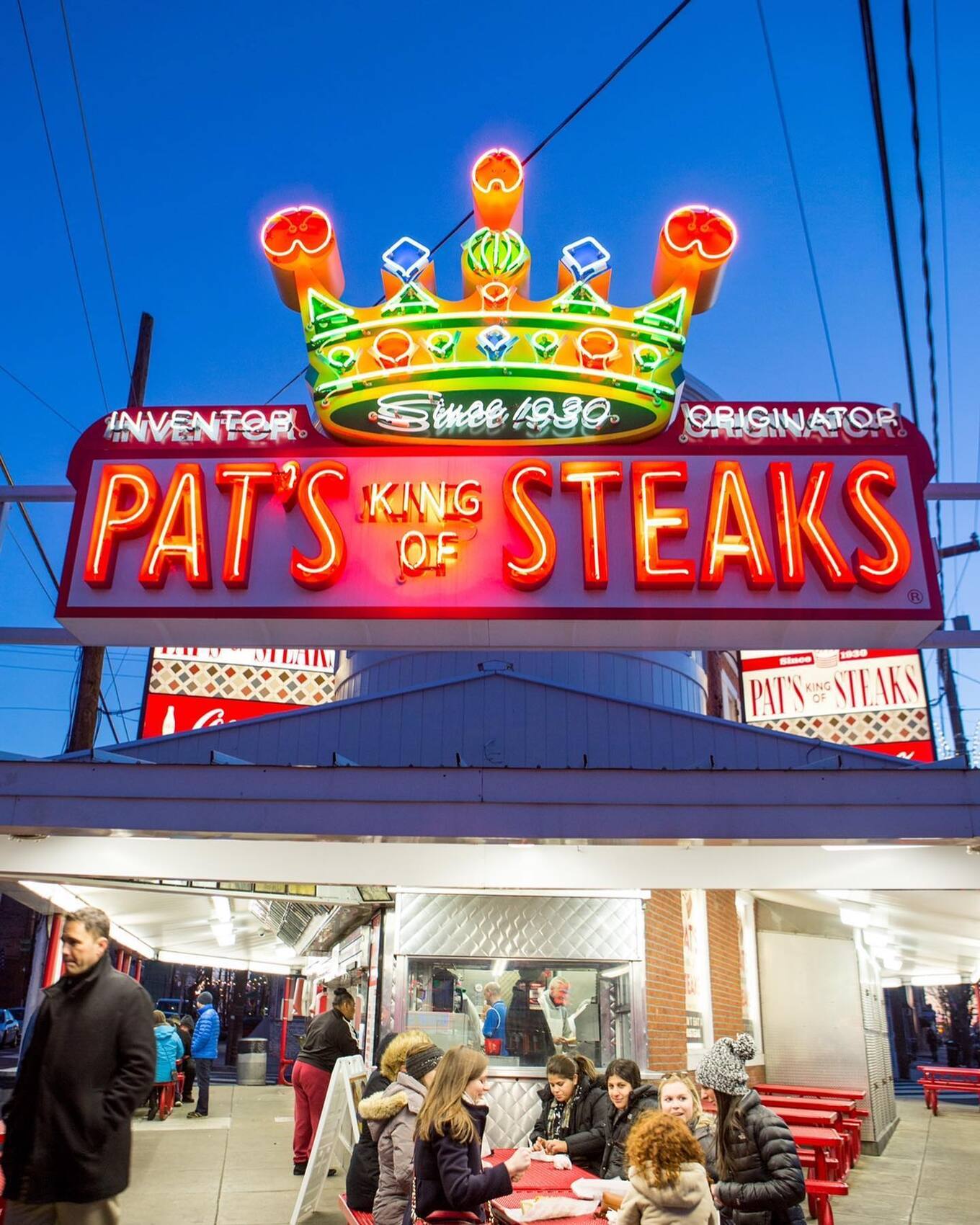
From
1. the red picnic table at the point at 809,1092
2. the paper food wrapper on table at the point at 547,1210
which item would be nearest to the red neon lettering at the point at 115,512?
the paper food wrapper on table at the point at 547,1210

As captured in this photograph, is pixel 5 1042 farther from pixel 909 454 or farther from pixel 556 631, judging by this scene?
pixel 909 454

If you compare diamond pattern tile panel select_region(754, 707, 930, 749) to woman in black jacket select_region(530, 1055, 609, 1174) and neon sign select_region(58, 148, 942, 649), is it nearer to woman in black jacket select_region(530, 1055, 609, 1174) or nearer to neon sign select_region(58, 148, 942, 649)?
neon sign select_region(58, 148, 942, 649)

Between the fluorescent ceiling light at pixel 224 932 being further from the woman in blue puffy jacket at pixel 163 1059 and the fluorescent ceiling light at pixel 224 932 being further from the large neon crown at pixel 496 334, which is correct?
the large neon crown at pixel 496 334

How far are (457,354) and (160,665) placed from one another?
36.7 feet

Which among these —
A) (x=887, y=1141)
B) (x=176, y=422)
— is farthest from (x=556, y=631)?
(x=887, y=1141)

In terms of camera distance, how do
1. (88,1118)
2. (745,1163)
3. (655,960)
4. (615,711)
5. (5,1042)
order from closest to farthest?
(88,1118) < (745,1163) < (655,960) < (615,711) < (5,1042)

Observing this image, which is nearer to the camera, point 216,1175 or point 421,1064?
point 421,1064

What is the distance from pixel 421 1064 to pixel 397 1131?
39 centimetres

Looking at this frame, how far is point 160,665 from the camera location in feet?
61.2

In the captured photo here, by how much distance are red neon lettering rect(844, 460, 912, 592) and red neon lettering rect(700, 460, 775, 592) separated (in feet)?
2.75

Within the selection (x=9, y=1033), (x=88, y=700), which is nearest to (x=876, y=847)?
(x=88, y=700)

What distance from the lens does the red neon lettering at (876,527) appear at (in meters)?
8.62

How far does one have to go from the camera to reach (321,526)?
8945mm

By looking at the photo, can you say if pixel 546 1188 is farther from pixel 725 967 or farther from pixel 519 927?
pixel 725 967
